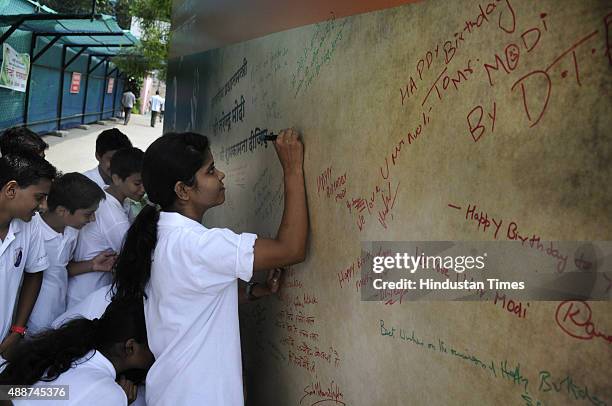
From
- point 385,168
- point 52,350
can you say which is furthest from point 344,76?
point 52,350

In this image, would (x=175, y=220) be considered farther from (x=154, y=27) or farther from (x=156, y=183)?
(x=154, y=27)

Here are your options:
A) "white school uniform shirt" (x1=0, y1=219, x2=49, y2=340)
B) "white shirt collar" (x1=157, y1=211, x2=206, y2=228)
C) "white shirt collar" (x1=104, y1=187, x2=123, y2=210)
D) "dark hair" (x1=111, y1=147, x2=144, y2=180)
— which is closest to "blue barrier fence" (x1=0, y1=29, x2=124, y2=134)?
"dark hair" (x1=111, y1=147, x2=144, y2=180)

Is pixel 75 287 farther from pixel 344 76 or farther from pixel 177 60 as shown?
pixel 177 60

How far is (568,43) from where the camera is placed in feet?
3.86

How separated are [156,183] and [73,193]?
3.18 feet

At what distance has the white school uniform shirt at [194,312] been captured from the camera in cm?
185

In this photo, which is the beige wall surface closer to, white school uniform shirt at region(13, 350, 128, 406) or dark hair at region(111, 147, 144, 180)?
white school uniform shirt at region(13, 350, 128, 406)

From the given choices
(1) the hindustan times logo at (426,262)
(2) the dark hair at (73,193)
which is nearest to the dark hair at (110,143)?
(2) the dark hair at (73,193)

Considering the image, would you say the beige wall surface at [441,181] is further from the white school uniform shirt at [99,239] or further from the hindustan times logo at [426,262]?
the white school uniform shirt at [99,239]

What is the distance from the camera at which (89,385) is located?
1.87 metres

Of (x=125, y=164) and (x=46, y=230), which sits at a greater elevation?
(x=125, y=164)

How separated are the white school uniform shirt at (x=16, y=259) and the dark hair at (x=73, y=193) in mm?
167

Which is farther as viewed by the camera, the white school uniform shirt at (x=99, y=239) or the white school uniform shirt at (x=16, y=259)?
the white school uniform shirt at (x=99, y=239)

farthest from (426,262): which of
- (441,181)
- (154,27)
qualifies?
(154,27)
